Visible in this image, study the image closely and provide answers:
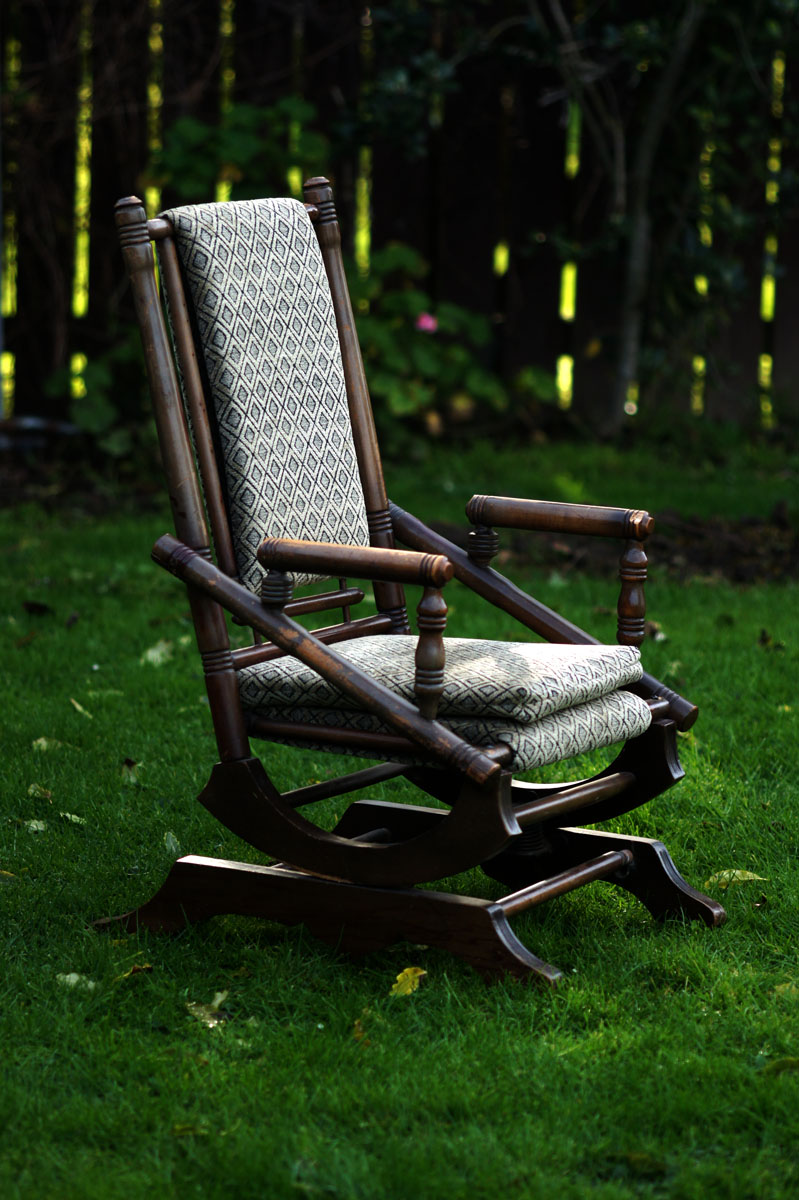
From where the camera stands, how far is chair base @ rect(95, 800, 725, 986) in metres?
2.37

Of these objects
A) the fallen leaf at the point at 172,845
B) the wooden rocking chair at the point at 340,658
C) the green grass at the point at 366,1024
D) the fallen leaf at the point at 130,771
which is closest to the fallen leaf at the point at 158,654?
the green grass at the point at 366,1024

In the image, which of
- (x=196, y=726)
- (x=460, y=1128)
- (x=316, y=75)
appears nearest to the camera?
(x=460, y=1128)

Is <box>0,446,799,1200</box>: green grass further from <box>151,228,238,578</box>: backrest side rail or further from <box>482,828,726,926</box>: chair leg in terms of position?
<box>151,228,238,578</box>: backrest side rail

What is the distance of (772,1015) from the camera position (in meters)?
2.25

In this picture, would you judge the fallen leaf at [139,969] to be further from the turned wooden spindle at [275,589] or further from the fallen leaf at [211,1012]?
the turned wooden spindle at [275,589]

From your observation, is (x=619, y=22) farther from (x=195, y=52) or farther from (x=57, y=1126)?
(x=57, y=1126)

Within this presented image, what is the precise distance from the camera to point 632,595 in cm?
273

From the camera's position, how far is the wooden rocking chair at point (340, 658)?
2359 mm

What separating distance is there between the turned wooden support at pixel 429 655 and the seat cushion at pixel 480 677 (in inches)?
3.2

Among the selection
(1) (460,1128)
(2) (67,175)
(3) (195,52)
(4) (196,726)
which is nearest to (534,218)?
(3) (195,52)

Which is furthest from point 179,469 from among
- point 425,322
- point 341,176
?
point 341,176

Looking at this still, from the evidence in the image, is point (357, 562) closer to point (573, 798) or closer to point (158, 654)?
point (573, 798)

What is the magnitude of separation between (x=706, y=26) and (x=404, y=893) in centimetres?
655

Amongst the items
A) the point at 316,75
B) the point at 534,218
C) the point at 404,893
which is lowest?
the point at 404,893
